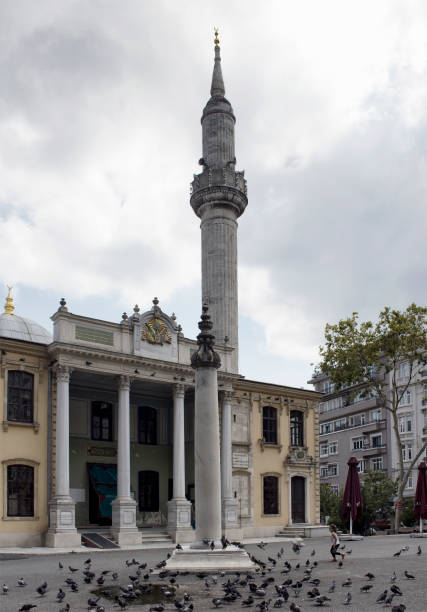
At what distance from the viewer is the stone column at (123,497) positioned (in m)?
30.8

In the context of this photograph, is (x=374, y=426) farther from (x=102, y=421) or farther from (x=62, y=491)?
(x=62, y=491)

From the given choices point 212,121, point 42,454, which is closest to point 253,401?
point 42,454

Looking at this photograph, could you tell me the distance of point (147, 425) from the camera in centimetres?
3794

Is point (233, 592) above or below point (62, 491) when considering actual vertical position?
below

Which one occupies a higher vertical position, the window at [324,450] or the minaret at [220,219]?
the minaret at [220,219]

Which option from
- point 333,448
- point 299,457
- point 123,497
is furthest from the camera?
point 333,448

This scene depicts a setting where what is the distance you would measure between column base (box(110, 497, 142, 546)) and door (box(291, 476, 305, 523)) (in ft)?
40.6

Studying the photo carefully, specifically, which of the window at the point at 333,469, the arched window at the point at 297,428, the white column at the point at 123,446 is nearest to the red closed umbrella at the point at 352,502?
the arched window at the point at 297,428

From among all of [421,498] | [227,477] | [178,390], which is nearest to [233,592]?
[178,390]

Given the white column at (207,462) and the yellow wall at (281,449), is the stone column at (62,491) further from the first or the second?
the white column at (207,462)

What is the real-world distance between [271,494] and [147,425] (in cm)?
810

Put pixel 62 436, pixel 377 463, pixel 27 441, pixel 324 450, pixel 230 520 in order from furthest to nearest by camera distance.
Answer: pixel 324 450, pixel 377 463, pixel 230 520, pixel 27 441, pixel 62 436

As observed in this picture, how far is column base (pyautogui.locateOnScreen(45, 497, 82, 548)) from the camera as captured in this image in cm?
2889

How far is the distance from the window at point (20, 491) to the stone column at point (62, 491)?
101 cm
